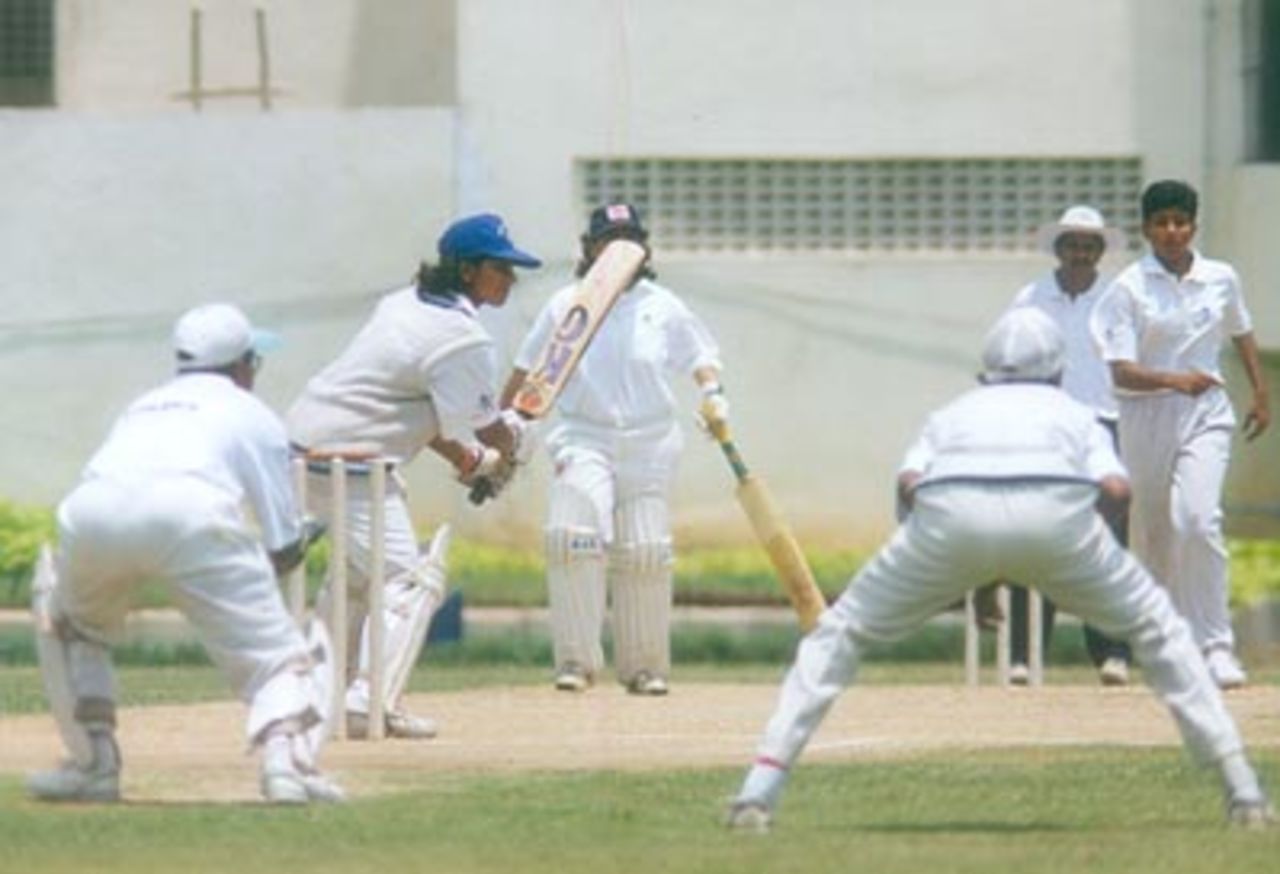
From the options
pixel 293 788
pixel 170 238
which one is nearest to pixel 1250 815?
pixel 293 788

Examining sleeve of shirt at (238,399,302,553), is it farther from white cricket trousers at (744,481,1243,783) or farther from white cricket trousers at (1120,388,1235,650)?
white cricket trousers at (1120,388,1235,650)

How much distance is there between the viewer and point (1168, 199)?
20812 mm

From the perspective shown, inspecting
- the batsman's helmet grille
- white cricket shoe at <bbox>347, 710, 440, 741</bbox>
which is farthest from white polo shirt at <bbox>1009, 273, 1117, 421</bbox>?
white cricket shoe at <bbox>347, 710, 440, 741</bbox>

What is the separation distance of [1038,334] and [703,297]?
1415cm

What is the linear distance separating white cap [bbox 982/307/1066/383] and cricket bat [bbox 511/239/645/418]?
593cm

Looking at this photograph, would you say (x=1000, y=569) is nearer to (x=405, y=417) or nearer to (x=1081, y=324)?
(x=405, y=417)

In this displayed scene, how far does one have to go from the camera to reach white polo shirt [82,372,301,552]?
15.3 metres

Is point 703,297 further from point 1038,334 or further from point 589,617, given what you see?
point 1038,334

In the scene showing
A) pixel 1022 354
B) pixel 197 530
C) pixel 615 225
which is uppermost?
pixel 615 225

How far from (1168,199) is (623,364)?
2.26m

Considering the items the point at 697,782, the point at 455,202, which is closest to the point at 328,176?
the point at 455,202

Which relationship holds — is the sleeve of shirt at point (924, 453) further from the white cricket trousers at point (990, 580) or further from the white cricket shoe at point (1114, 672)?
the white cricket shoe at point (1114, 672)

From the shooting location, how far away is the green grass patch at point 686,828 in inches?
555

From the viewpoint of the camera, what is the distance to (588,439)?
2139cm
